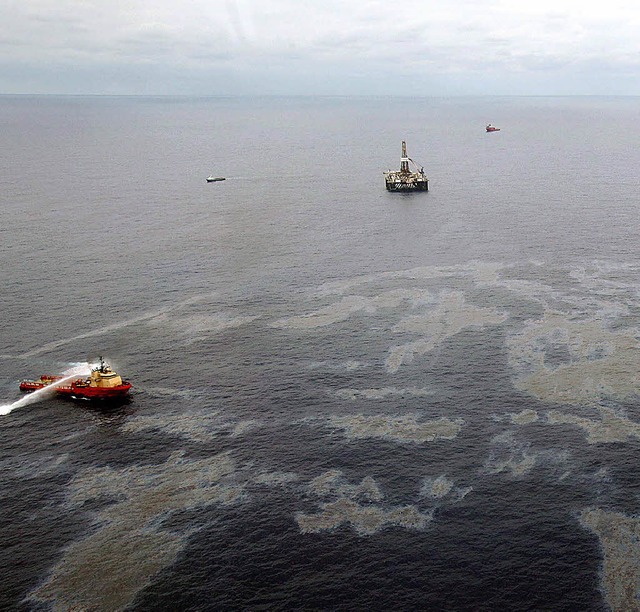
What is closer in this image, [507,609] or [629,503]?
[507,609]

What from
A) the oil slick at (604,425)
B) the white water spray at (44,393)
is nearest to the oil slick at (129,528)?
the white water spray at (44,393)

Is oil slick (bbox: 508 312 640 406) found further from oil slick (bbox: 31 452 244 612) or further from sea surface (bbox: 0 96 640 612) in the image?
oil slick (bbox: 31 452 244 612)

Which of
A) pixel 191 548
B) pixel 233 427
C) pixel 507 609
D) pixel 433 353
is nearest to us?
pixel 507 609

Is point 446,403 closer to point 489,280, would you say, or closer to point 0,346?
point 489,280

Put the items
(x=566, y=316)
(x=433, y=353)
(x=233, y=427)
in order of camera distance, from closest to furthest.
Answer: (x=233, y=427), (x=433, y=353), (x=566, y=316)

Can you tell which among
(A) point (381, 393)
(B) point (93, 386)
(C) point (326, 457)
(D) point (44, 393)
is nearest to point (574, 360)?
(A) point (381, 393)

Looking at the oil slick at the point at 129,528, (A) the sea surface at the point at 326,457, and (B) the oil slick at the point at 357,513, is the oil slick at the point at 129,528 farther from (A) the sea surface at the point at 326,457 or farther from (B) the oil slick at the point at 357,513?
(B) the oil slick at the point at 357,513

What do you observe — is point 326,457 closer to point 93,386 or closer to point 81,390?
point 93,386

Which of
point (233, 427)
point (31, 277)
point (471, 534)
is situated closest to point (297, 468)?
point (233, 427)
